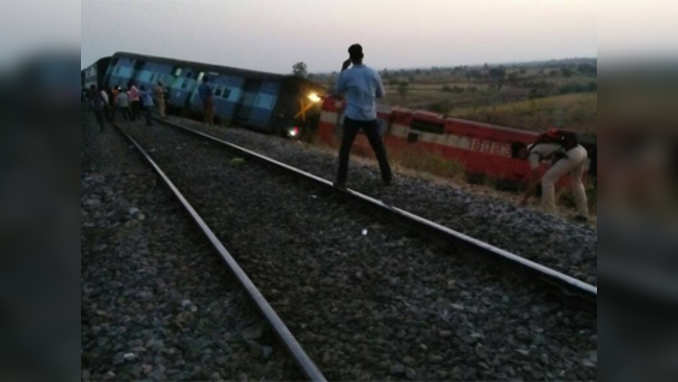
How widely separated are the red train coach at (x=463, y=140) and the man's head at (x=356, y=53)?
4806mm

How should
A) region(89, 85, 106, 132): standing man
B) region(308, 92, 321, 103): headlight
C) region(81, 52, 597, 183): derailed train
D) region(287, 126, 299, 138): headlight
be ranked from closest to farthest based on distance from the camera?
region(81, 52, 597, 183): derailed train, region(89, 85, 106, 132): standing man, region(287, 126, 299, 138): headlight, region(308, 92, 321, 103): headlight

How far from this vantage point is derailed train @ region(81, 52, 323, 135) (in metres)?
18.1

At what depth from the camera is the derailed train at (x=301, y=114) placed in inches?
473

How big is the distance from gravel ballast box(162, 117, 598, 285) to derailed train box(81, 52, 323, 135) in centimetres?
895

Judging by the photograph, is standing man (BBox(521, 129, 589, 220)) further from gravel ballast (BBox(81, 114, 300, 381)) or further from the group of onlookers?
the group of onlookers

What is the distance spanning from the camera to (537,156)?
577 centimetres

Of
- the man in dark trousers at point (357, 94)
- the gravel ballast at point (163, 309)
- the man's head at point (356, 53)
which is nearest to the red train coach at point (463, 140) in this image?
the man in dark trousers at point (357, 94)

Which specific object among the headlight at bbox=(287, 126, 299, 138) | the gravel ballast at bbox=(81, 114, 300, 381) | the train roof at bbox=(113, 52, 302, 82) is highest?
the train roof at bbox=(113, 52, 302, 82)

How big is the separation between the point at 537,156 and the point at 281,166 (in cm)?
455

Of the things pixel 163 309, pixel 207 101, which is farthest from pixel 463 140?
pixel 207 101

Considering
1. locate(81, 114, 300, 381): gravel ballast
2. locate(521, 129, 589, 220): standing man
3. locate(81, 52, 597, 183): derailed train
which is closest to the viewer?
locate(81, 114, 300, 381): gravel ballast

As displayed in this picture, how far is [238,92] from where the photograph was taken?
19.7 m

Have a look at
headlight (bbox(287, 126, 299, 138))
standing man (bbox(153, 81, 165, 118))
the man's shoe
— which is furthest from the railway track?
standing man (bbox(153, 81, 165, 118))

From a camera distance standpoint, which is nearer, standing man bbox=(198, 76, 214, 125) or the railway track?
the railway track
